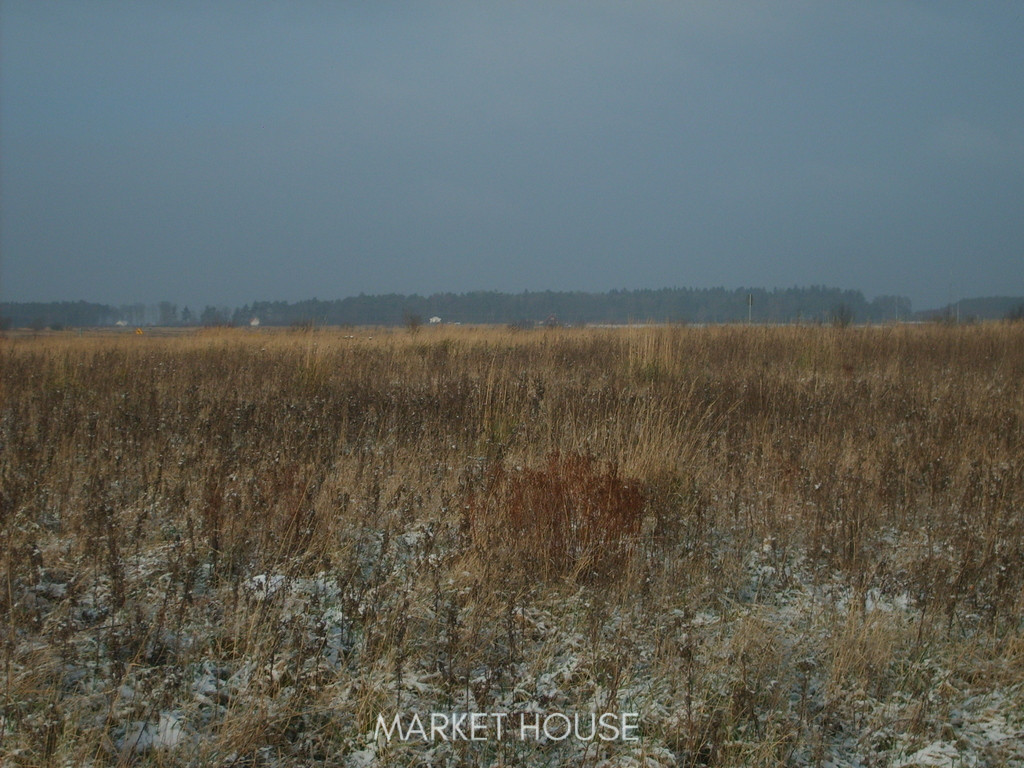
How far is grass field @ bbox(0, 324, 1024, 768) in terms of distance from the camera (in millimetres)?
2293

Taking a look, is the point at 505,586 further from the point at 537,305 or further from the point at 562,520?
the point at 537,305

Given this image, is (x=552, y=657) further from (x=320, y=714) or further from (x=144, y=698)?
(x=144, y=698)

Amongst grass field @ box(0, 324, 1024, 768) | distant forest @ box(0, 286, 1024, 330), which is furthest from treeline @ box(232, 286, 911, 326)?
grass field @ box(0, 324, 1024, 768)

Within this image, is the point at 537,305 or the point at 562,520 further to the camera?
the point at 537,305

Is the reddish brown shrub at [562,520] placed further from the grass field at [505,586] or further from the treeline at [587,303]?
the treeline at [587,303]

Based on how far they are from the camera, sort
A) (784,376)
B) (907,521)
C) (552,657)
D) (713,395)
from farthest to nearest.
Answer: (784,376)
(713,395)
(907,521)
(552,657)

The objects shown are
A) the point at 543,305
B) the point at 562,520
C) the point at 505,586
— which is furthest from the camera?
the point at 543,305

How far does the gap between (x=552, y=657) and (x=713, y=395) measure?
575 centimetres

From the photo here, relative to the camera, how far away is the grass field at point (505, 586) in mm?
A: 2293

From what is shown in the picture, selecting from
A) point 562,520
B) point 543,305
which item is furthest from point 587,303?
point 562,520

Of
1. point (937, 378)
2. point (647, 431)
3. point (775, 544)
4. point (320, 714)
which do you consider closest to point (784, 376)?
point (937, 378)

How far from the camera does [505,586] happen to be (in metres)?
3.20

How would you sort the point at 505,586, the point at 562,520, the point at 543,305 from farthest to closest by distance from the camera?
the point at 543,305, the point at 562,520, the point at 505,586

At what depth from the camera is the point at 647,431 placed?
5.27 m
